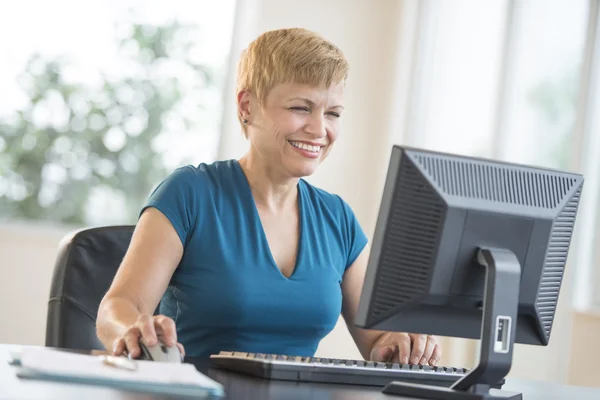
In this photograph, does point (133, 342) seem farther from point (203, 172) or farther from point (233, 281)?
point (203, 172)

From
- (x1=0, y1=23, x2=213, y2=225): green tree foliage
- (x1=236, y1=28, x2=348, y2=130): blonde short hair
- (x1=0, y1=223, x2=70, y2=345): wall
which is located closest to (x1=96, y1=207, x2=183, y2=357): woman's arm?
(x1=236, y1=28, x2=348, y2=130): blonde short hair

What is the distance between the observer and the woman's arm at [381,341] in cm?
183

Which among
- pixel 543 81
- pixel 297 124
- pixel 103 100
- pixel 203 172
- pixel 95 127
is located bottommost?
pixel 203 172

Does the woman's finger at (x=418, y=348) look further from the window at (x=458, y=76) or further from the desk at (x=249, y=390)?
the window at (x=458, y=76)

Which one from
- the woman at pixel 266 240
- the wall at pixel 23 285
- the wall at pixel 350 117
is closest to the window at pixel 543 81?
the wall at pixel 350 117

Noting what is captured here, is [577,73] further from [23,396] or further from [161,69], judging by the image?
[23,396]

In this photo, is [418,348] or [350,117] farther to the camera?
[350,117]

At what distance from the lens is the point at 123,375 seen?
3.90ft

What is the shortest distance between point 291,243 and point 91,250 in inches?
17.0

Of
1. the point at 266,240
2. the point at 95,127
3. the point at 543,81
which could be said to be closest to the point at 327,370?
the point at 266,240

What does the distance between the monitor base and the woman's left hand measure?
373 mm

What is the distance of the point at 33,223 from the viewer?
15.1 ft

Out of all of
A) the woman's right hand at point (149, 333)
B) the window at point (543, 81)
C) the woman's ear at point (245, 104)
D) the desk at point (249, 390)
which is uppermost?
the window at point (543, 81)

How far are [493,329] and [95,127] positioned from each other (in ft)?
11.8
